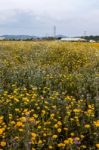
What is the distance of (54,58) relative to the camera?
15227 mm

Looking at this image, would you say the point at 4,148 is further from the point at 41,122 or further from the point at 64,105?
the point at 64,105

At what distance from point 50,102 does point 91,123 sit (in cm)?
115

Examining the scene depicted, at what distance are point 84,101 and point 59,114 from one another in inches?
36.8

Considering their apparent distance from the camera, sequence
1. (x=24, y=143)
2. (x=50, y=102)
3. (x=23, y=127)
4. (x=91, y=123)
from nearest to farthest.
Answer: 1. (x=24, y=143)
2. (x=23, y=127)
3. (x=91, y=123)
4. (x=50, y=102)

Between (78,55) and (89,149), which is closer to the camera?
(89,149)

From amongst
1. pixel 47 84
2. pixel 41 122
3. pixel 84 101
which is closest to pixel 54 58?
pixel 47 84

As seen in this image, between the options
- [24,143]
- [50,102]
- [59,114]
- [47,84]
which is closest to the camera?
[24,143]

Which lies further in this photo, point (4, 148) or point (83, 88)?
point (83, 88)

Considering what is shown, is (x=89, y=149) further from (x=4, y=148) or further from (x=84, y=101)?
(x=84, y=101)

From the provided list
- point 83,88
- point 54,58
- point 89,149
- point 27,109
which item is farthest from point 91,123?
point 54,58

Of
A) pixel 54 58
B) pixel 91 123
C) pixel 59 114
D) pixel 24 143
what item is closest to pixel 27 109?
pixel 59 114

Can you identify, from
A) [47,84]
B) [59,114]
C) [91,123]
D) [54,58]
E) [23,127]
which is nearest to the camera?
[23,127]

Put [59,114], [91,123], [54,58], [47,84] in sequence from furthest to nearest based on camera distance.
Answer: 1. [54,58]
2. [47,84]
3. [59,114]
4. [91,123]

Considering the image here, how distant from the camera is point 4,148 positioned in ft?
16.7
